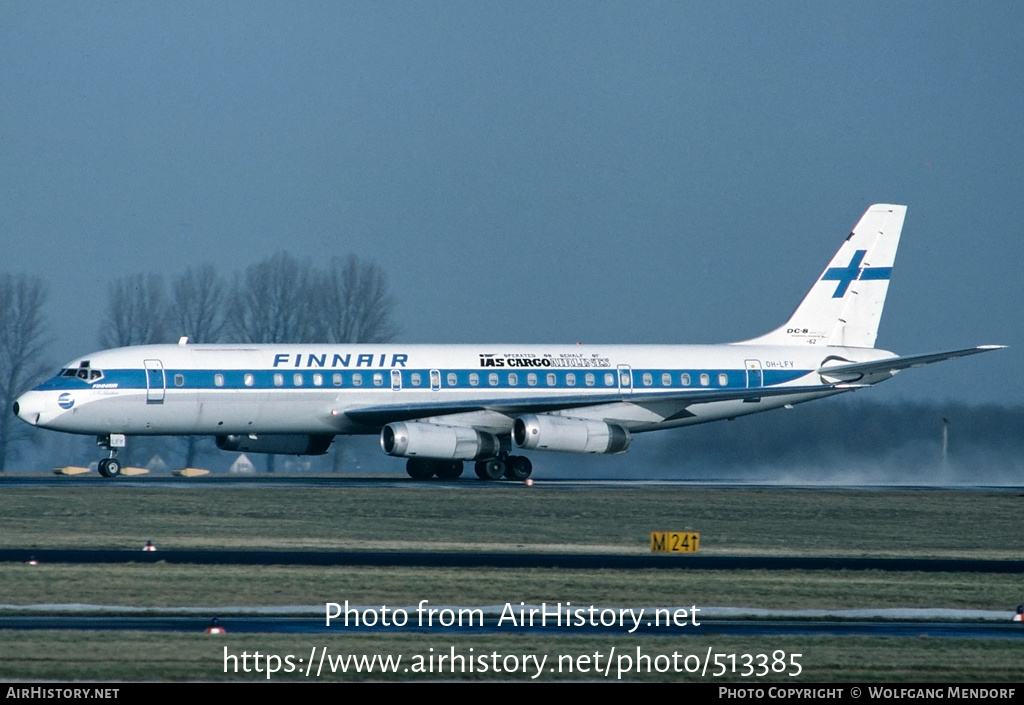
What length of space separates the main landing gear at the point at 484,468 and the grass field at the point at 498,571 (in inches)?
166

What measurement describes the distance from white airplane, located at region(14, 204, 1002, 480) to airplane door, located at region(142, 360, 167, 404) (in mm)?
43

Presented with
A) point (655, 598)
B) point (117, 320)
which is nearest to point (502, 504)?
point (655, 598)

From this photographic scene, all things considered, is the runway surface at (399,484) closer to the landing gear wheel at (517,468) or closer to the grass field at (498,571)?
the landing gear wheel at (517,468)

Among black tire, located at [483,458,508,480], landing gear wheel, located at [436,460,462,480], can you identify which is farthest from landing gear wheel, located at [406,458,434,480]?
black tire, located at [483,458,508,480]

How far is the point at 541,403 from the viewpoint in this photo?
157ft

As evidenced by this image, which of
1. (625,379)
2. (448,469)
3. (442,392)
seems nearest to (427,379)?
(442,392)

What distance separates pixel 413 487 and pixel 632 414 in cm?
933

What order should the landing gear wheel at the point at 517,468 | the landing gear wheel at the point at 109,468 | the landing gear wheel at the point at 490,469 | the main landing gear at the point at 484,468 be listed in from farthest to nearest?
1. the landing gear wheel at the point at 517,468
2. the main landing gear at the point at 484,468
3. the landing gear wheel at the point at 490,469
4. the landing gear wheel at the point at 109,468

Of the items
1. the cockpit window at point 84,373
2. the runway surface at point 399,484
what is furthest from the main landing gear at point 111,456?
the cockpit window at point 84,373

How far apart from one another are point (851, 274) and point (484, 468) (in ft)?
53.7

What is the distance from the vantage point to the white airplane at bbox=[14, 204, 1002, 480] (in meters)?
45.5

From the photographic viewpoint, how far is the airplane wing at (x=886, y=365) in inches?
1958

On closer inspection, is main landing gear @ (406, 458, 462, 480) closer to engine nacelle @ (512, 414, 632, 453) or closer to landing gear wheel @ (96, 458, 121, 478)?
engine nacelle @ (512, 414, 632, 453)
